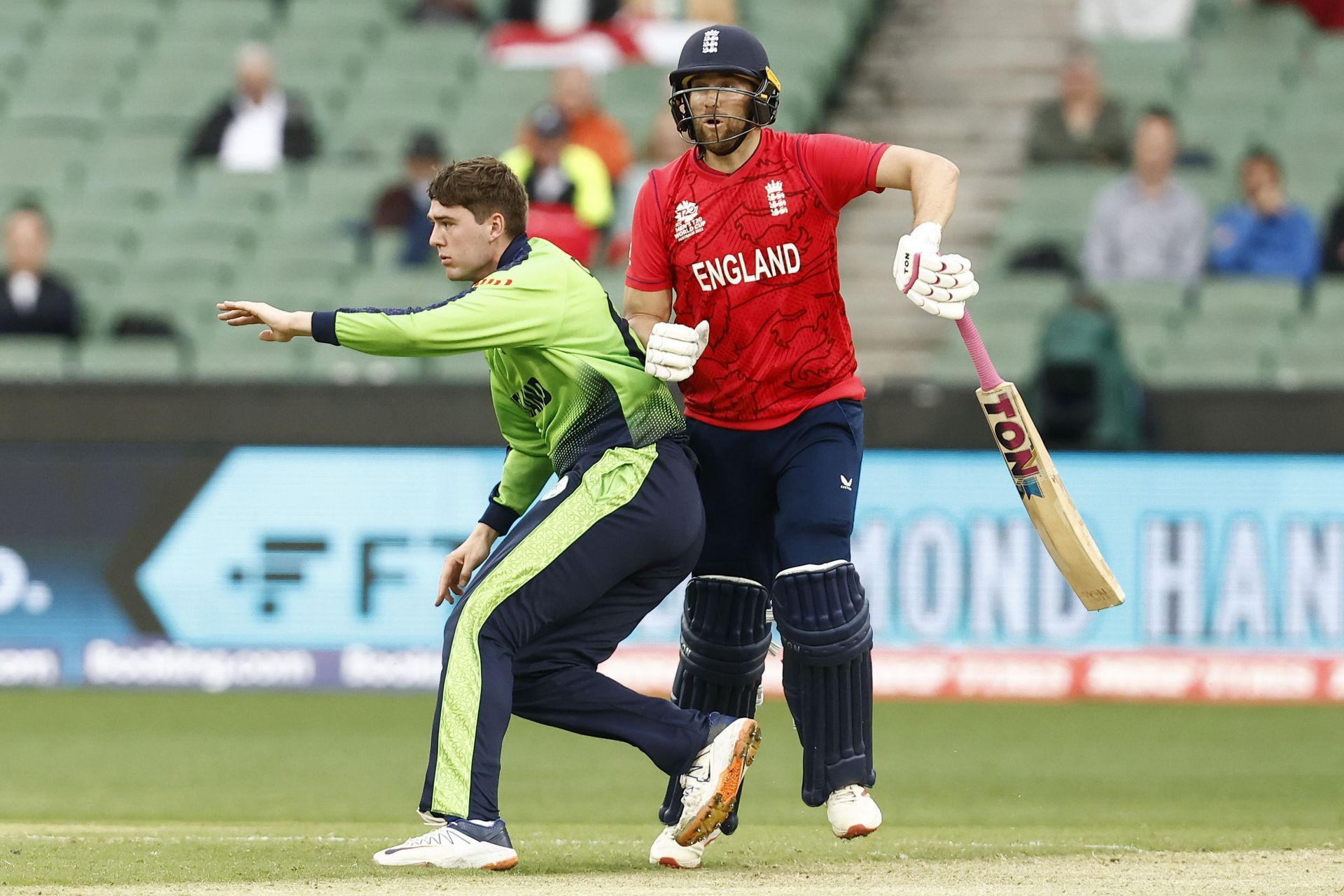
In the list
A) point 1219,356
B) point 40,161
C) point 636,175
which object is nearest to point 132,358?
point 40,161

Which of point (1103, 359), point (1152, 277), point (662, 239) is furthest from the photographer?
point (1152, 277)

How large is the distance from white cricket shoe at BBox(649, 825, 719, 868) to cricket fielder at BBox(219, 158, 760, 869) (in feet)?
0.16

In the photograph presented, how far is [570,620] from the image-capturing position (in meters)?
5.51

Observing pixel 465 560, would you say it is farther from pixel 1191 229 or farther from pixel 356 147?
pixel 356 147

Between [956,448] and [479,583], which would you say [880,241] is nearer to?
[956,448]

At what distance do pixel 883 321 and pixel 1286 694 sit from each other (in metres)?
3.62

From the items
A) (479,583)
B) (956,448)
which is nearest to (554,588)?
(479,583)

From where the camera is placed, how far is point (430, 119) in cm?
1370

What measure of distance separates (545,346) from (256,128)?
8695 millimetres

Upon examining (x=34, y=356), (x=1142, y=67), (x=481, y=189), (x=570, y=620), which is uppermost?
(x=1142, y=67)

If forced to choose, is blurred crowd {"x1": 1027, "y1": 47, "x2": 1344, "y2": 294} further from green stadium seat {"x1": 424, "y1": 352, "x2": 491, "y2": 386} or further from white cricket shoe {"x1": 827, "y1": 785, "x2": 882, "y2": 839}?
white cricket shoe {"x1": 827, "y1": 785, "x2": 882, "y2": 839}

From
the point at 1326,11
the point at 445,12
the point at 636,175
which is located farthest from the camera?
the point at 445,12

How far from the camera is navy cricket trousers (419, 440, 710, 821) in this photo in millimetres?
5293

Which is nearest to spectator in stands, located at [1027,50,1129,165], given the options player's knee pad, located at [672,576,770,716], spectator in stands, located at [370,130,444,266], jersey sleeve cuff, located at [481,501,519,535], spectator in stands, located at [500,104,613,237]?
spectator in stands, located at [500,104,613,237]
